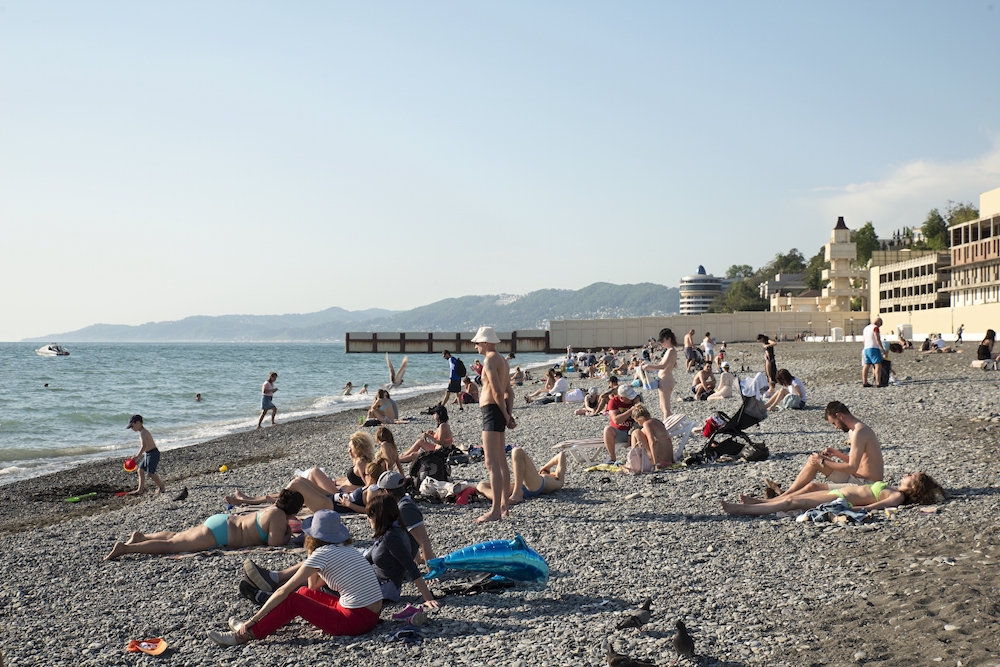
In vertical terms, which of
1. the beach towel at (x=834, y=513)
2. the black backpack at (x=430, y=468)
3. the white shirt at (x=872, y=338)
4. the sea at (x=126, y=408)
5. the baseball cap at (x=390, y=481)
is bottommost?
the sea at (x=126, y=408)

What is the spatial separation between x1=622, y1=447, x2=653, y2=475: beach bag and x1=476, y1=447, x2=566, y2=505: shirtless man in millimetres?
1067

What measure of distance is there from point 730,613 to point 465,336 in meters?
95.0

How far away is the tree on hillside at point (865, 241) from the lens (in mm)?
94606

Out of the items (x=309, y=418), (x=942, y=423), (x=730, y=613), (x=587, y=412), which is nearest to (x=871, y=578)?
(x=730, y=613)

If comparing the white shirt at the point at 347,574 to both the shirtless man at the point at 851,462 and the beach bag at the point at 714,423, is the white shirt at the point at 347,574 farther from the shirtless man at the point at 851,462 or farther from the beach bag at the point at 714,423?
the beach bag at the point at 714,423

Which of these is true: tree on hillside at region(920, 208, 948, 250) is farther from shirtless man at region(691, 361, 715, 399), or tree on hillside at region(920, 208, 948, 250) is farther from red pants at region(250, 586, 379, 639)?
red pants at region(250, 586, 379, 639)

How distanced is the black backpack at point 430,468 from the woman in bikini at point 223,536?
2112mm

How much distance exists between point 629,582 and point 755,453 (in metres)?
4.84

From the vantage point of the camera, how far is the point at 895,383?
59.9 ft

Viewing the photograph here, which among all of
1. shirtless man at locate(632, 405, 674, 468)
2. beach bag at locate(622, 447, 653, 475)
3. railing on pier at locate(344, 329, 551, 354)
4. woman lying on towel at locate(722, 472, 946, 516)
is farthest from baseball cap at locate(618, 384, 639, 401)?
railing on pier at locate(344, 329, 551, 354)

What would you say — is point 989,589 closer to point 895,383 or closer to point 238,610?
point 238,610

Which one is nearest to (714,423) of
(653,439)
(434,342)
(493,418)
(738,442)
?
(738,442)

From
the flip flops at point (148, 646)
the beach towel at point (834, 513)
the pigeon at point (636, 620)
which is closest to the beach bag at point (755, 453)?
the beach towel at point (834, 513)

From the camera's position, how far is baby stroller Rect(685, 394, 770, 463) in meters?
10.1
